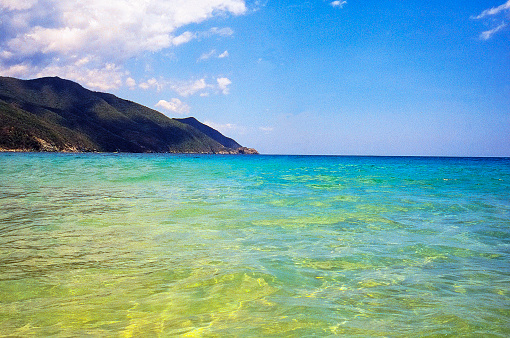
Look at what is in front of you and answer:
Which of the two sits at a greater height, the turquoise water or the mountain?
the mountain

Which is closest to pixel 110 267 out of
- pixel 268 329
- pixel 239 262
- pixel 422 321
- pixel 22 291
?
pixel 22 291

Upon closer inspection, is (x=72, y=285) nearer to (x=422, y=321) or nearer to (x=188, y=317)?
(x=188, y=317)

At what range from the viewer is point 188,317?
11.0 ft

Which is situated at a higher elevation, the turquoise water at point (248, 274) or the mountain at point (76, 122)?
the mountain at point (76, 122)

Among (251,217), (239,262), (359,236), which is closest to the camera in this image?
(239,262)

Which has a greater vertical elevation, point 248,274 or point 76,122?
point 76,122

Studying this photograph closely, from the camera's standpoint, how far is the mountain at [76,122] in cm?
9125

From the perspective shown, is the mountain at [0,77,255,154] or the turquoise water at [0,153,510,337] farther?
the mountain at [0,77,255,154]

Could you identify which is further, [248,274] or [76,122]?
[76,122]

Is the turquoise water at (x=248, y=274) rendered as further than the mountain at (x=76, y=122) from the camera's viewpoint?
No

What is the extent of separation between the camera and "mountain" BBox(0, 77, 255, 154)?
9125cm

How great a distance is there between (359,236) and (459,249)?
1.71 m

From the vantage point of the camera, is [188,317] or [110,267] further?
[110,267]

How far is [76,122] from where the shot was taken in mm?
120938
